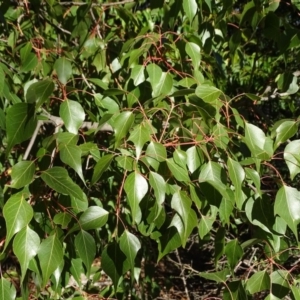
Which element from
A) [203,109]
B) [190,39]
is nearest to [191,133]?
[203,109]

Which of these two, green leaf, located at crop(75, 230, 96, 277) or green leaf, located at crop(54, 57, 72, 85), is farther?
green leaf, located at crop(54, 57, 72, 85)

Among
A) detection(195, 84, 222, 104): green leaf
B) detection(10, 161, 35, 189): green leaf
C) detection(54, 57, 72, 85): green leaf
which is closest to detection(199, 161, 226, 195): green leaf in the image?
detection(195, 84, 222, 104): green leaf

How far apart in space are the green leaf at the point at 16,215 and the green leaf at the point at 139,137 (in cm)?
32

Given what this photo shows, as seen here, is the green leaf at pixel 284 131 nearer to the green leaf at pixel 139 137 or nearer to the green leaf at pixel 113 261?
the green leaf at pixel 139 137

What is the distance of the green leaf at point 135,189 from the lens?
129 cm

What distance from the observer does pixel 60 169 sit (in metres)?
1.35

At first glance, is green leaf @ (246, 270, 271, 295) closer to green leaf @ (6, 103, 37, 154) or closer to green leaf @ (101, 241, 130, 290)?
green leaf @ (101, 241, 130, 290)

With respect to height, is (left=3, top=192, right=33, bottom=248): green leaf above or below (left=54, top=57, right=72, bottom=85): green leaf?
below

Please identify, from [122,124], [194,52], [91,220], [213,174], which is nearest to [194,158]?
[213,174]

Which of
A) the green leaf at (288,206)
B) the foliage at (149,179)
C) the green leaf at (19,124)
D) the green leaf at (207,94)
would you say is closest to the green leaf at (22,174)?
the foliage at (149,179)

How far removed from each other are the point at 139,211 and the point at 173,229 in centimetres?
13

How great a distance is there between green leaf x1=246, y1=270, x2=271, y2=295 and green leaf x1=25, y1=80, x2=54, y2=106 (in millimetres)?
793

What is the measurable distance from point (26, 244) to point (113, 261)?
0.25 meters

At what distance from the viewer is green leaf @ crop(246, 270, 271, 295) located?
1.50 meters
